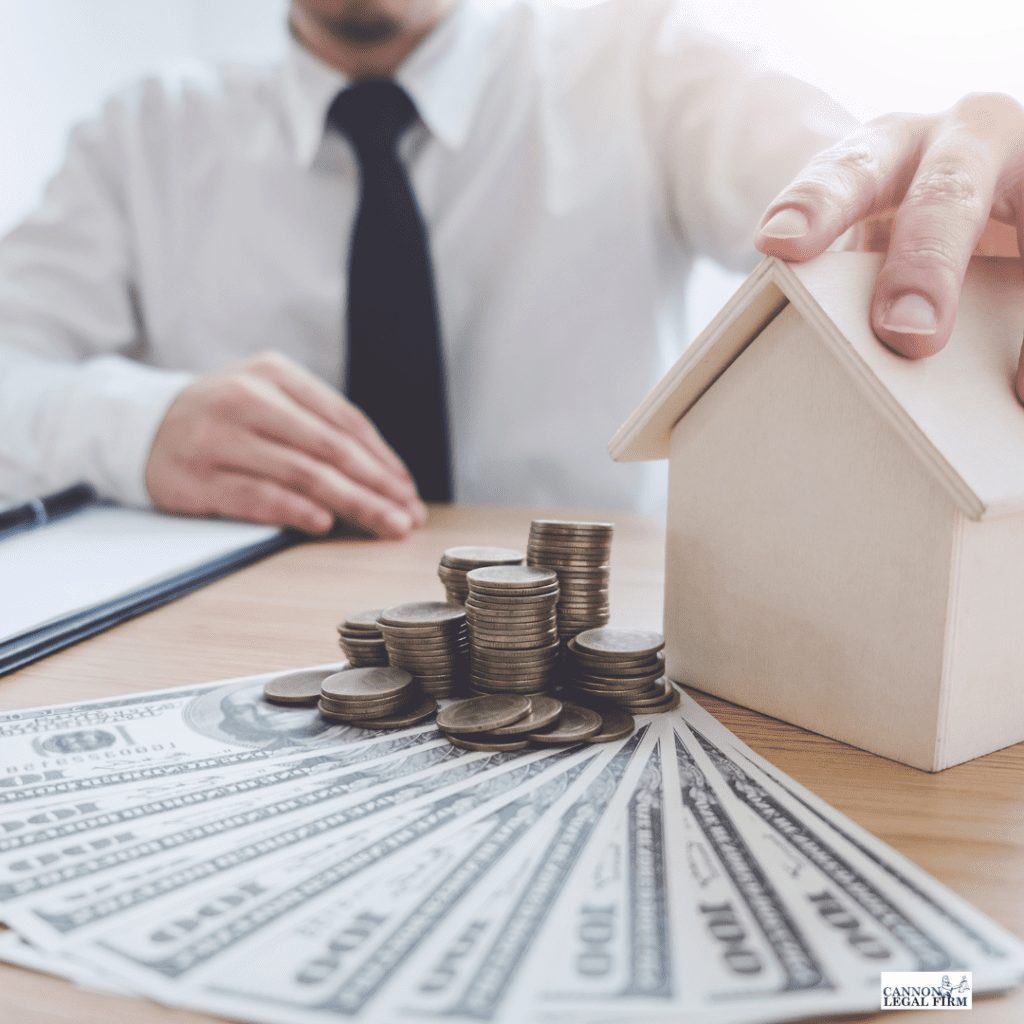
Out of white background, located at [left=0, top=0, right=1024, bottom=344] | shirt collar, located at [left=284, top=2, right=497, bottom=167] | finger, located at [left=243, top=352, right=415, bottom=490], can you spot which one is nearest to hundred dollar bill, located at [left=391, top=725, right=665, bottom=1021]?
finger, located at [left=243, top=352, right=415, bottom=490]

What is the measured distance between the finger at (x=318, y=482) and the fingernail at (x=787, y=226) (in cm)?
78

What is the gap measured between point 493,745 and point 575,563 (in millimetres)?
186

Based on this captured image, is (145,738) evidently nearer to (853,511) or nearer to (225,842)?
(225,842)

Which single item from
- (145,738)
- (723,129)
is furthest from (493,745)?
(723,129)

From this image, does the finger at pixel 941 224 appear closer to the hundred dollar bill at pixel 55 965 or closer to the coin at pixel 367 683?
the coin at pixel 367 683

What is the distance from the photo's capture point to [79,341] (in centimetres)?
186

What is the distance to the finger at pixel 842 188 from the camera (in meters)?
0.56

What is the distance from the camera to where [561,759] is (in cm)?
56

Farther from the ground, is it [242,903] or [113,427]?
[113,427]

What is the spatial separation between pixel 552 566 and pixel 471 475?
44.1 inches

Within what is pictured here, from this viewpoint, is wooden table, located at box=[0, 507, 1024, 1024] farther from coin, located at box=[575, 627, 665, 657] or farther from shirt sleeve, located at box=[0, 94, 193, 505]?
shirt sleeve, located at box=[0, 94, 193, 505]

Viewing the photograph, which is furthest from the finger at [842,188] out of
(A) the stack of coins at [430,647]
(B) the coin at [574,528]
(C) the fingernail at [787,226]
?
(A) the stack of coins at [430,647]

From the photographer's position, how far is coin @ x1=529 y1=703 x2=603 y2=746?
0.58 metres

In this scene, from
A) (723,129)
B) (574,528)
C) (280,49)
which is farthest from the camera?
(280,49)
